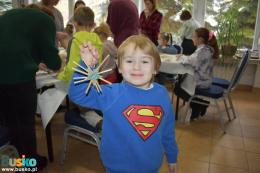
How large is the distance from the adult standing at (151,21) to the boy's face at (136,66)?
2.68 meters

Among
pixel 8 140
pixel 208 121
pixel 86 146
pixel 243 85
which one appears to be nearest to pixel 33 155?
pixel 8 140

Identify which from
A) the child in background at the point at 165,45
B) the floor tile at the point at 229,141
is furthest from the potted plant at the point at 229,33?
the floor tile at the point at 229,141

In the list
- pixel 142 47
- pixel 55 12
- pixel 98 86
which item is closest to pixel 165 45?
pixel 55 12

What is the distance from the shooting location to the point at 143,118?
1068 mm

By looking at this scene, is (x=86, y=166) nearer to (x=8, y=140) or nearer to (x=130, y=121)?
(x=8, y=140)

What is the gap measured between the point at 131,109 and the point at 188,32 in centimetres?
342

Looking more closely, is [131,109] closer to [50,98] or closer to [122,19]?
[50,98]

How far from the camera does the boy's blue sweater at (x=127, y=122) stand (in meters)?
1.06

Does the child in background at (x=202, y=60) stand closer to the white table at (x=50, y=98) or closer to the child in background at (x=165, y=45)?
the child in background at (x=165, y=45)

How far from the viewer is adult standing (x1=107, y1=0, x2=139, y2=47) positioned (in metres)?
2.71

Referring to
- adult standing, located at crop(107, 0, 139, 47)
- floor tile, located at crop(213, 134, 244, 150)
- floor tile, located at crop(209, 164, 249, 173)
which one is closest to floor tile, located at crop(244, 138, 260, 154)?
floor tile, located at crop(213, 134, 244, 150)

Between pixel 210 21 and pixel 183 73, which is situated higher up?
pixel 210 21

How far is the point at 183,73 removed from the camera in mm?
2896

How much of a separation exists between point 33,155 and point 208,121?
2006mm
